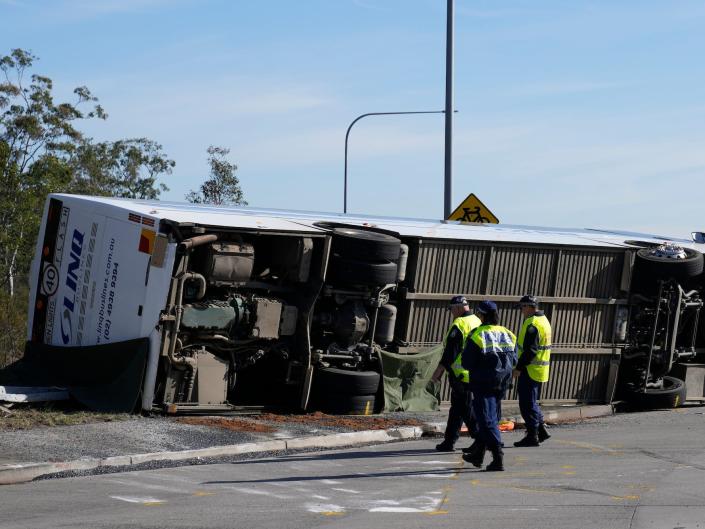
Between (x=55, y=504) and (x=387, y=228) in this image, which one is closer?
(x=55, y=504)

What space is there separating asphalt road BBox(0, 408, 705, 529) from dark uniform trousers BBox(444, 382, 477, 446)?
0.24 metres

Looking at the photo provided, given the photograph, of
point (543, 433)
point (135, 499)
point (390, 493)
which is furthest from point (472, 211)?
point (135, 499)

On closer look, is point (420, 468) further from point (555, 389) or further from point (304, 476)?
point (555, 389)

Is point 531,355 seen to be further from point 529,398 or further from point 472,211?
point 472,211

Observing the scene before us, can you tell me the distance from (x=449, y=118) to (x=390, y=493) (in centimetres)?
1378

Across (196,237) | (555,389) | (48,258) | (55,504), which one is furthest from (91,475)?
(555,389)

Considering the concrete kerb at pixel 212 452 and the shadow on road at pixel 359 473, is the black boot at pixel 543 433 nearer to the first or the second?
the shadow on road at pixel 359 473

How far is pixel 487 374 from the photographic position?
11117mm

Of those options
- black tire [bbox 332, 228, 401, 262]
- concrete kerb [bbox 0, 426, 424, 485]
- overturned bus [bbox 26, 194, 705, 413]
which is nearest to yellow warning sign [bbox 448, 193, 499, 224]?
overturned bus [bbox 26, 194, 705, 413]

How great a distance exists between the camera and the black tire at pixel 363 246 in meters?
14.4

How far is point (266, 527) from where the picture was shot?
8242mm

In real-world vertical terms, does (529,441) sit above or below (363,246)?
below

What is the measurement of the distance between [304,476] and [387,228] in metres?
5.88

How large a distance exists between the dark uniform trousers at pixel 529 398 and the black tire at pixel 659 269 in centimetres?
507
